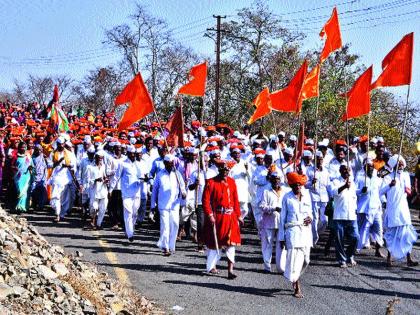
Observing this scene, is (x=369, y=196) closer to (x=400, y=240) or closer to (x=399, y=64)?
(x=400, y=240)

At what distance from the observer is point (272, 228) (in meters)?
10.7

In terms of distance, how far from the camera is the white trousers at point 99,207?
14.5 meters

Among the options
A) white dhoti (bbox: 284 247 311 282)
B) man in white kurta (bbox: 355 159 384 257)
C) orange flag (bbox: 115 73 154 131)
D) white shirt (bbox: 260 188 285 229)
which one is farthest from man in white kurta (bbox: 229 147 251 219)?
white dhoti (bbox: 284 247 311 282)

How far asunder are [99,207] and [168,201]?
330 centimetres

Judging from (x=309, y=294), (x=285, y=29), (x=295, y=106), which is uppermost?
(x=285, y=29)

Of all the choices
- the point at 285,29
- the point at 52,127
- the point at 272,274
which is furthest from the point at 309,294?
the point at 285,29

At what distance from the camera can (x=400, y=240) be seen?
10992 millimetres

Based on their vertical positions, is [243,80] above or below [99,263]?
above

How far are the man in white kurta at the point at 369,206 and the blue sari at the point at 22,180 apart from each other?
7965 millimetres

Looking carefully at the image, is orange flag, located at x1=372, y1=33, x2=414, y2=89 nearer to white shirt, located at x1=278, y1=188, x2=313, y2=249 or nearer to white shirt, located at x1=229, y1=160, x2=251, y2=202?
white shirt, located at x1=278, y1=188, x2=313, y2=249

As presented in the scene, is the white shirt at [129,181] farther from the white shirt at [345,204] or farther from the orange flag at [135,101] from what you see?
the white shirt at [345,204]

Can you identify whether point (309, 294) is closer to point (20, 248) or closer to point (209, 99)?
point (20, 248)

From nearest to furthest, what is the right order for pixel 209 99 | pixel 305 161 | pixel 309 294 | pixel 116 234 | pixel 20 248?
pixel 20 248 → pixel 309 294 → pixel 305 161 → pixel 116 234 → pixel 209 99

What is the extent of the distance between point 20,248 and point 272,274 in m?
3.75
